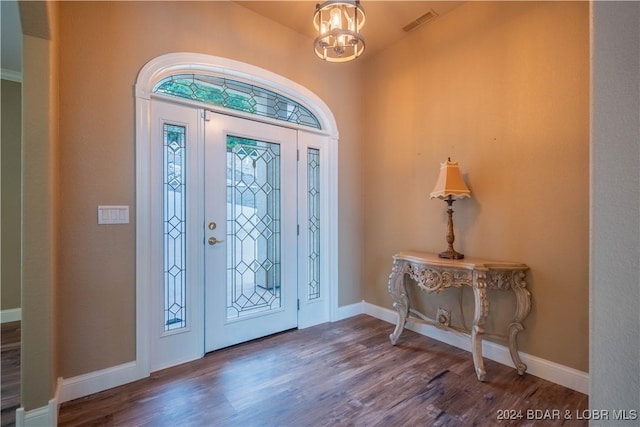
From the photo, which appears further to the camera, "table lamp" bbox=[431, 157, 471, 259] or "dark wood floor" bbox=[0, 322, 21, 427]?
"table lamp" bbox=[431, 157, 471, 259]

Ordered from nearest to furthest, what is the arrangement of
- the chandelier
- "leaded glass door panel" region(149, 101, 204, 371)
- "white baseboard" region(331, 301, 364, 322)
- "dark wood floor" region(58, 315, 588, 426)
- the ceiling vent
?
1. "dark wood floor" region(58, 315, 588, 426)
2. the chandelier
3. "leaded glass door panel" region(149, 101, 204, 371)
4. the ceiling vent
5. "white baseboard" region(331, 301, 364, 322)

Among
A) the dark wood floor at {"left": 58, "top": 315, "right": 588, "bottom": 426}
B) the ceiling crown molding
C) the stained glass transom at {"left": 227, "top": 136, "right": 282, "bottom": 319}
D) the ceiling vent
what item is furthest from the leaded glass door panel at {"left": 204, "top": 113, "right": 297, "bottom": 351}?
the ceiling crown molding

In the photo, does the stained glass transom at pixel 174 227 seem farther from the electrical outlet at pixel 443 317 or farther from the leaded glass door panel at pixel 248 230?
the electrical outlet at pixel 443 317

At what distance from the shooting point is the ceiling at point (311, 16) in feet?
8.57

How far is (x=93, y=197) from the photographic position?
201 cm

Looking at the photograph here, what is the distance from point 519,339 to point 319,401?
5.43ft

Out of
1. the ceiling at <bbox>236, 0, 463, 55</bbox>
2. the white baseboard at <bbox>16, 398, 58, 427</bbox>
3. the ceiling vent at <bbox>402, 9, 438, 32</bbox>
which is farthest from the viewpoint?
the ceiling vent at <bbox>402, 9, 438, 32</bbox>

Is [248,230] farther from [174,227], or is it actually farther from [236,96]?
[236,96]

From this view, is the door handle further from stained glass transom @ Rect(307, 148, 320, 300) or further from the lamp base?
the lamp base

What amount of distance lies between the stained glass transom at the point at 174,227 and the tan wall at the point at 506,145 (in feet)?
6.92

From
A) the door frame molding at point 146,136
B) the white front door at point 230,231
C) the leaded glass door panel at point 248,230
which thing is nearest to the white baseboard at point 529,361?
the white front door at point 230,231

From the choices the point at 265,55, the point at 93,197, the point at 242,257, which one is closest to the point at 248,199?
the point at 242,257

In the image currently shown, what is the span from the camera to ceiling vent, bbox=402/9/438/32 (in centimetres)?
275

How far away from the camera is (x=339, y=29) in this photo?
1845 mm
